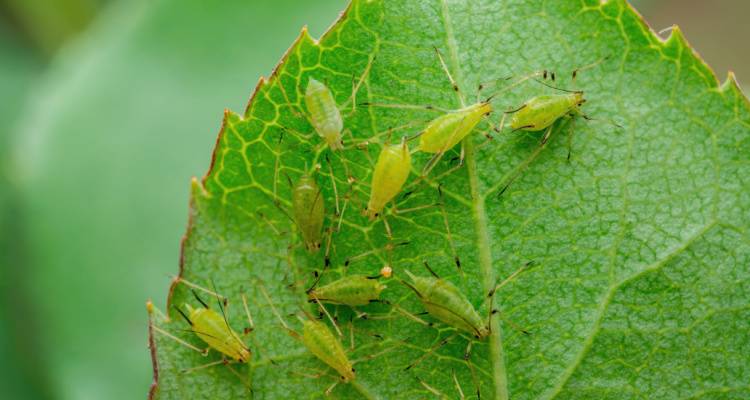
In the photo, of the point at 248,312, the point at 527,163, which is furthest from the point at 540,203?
the point at 248,312

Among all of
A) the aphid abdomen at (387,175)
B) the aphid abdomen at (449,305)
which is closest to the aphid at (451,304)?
the aphid abdomen at (449,305)

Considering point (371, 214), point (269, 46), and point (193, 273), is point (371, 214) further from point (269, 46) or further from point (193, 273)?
point (269, 46)

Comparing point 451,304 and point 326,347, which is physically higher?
point 326,347

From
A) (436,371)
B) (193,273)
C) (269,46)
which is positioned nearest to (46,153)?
(269,46)

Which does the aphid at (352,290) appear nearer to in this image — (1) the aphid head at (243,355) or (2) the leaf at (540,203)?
(2) the leaf at (540,203)

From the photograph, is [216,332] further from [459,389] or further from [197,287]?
[459,389]
